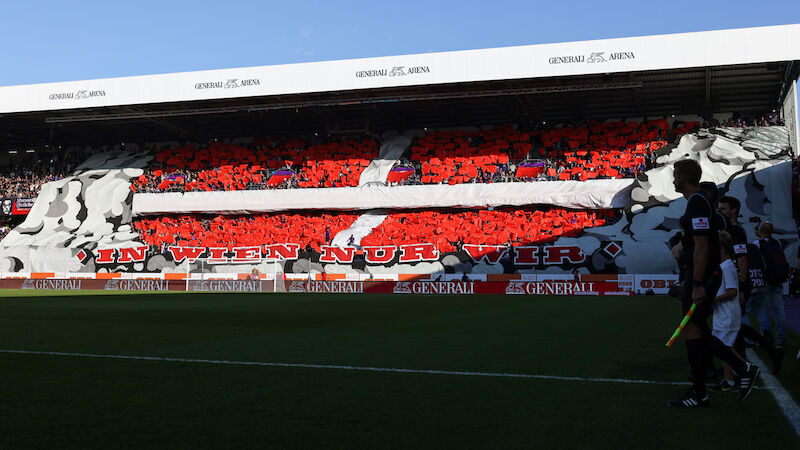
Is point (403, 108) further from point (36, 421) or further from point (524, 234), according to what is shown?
point (36, 421)

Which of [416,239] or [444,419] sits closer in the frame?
[444,419]

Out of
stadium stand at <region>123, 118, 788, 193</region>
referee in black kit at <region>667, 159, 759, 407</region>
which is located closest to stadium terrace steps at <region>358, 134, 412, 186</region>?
stadium stand at <region>123, 118, 788, 193</region>

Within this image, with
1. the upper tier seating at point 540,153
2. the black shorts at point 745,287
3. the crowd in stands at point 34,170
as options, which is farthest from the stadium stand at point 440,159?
the black shorts at point 745,287

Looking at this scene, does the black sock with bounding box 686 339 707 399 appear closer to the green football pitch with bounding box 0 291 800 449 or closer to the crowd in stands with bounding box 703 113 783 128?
the green football pitch with bounding box 0 291 800 449

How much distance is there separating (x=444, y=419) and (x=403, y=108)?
1476 inches

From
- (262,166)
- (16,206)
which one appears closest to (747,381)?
(262,166)

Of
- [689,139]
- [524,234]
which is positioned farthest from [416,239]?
[689,139]

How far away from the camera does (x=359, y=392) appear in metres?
5.61

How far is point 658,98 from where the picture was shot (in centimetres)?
3875

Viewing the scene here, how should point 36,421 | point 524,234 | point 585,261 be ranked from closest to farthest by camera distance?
point 36,421, point 585,261, point 524,234

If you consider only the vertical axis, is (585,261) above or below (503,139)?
below

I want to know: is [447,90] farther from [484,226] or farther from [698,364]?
[698,364]

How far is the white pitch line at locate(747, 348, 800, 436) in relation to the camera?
481 centimetres

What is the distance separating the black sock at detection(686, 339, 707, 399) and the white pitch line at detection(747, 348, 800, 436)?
58 cm
